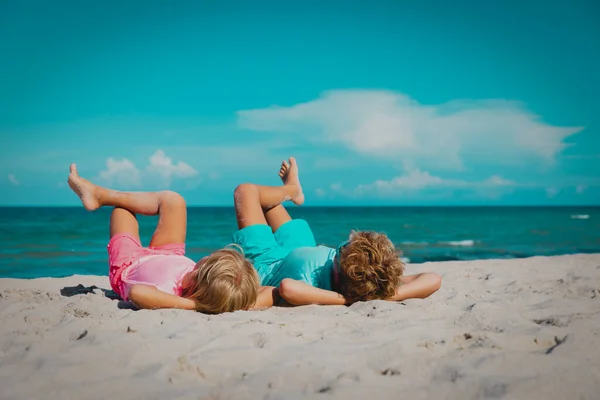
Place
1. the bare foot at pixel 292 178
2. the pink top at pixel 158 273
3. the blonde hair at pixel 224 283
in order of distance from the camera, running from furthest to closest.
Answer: the bare foot at pixel 292 178
the pink top at pixel 158 273
the blonde hair at pixel 224 283

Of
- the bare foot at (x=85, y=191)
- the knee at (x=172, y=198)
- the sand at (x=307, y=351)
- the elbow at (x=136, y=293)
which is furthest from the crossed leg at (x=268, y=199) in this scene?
the bare foot at (x=85, y=191)

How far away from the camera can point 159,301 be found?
150 inches

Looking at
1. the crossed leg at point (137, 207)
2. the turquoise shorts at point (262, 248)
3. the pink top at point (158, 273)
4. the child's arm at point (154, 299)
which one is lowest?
the child's arm at point (154, 299)

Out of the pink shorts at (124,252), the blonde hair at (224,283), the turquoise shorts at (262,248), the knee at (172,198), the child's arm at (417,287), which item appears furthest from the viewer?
the knee at (172,198)

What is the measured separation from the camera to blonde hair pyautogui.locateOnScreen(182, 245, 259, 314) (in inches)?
149

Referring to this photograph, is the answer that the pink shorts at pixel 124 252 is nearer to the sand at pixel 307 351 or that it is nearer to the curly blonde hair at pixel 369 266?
the sand at pixel 307 351

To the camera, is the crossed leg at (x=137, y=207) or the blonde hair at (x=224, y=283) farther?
the crossed leg at (x=137, y=207)

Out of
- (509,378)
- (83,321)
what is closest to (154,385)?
(83,321)

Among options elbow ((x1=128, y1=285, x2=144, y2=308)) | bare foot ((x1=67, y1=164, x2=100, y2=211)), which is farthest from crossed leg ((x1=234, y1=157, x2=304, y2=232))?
bare foot ((x1=67, y1=164, x2=100, y2=211))

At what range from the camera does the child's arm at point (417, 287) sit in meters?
4.25

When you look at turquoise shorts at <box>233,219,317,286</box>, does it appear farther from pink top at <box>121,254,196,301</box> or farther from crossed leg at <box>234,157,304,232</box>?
pink top at <box>121,254,196,301</box>

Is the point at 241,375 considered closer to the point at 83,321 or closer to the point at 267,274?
the point at 83,321

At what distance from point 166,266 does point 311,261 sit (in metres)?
1.29

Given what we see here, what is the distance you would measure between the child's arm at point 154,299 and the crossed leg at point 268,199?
108cm
